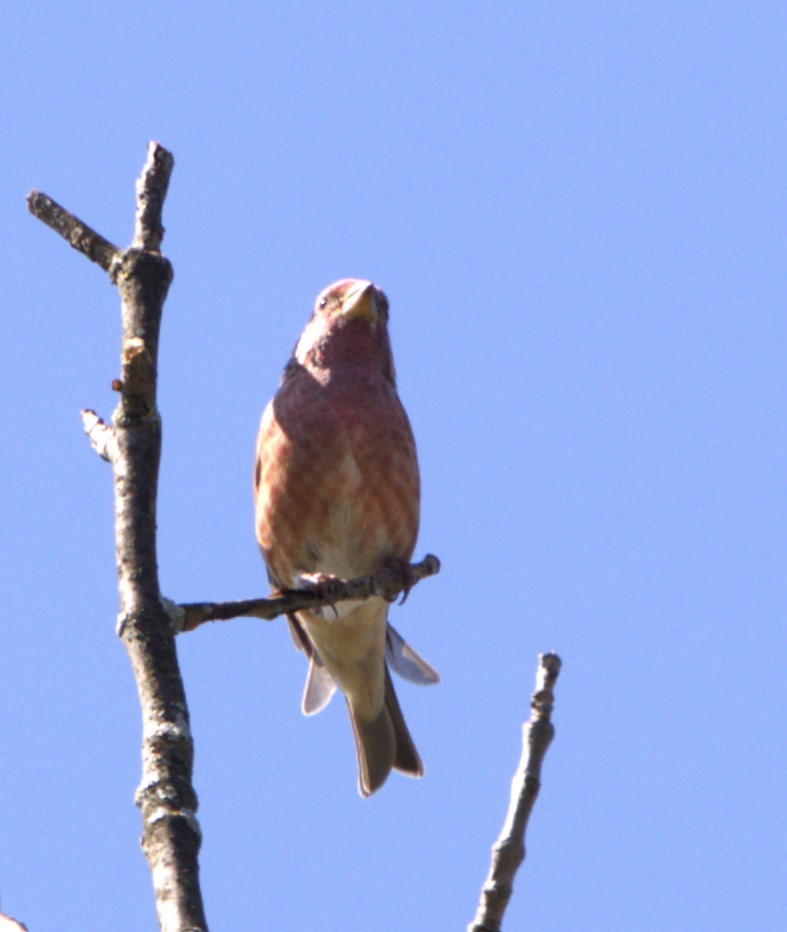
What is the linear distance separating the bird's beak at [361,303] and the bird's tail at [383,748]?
2020 millimetres

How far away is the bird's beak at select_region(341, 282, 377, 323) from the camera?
7949 mm

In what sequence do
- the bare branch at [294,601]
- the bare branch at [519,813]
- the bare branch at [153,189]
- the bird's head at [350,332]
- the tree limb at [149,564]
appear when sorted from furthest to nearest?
the bird's head at [350,332] < the bare branch at [153,189] < the bare branch at [294,601] < the bare branch at [519,813] < the tree limb at [149,564]

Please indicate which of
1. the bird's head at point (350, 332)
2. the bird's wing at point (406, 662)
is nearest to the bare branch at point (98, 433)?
the bird's wing at point (406, 662)

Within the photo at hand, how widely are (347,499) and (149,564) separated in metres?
4.27

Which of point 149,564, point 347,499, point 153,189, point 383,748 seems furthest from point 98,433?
point 383,748

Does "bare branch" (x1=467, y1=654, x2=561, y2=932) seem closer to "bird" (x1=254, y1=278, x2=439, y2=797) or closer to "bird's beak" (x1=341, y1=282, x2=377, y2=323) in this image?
"bird" (x1=254, y1=278, x2=439, y2=797)

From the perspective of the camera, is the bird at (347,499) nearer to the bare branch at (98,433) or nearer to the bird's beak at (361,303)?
the bird's beak at (361,303)

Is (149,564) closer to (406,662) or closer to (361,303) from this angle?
(406,662)

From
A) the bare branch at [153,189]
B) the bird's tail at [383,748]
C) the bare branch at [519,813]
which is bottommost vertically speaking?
the bare branch at [519,813]

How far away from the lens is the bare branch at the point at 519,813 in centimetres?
286

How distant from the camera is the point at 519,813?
9.81ft

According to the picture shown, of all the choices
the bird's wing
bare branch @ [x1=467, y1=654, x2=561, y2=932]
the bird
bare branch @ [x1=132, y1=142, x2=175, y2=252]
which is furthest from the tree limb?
the bird's wing

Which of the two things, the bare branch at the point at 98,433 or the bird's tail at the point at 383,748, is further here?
the bird's tail at the point at 383,748

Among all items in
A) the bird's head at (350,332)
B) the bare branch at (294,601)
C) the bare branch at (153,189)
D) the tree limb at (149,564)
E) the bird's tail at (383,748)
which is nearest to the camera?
the tree limb at (149,564)
